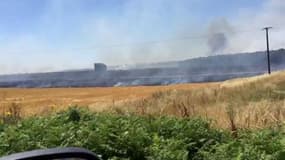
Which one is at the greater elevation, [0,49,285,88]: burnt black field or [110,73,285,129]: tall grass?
[110,73,285,129]: tall grass

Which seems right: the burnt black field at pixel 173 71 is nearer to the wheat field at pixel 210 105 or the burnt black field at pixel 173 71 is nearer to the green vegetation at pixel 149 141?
the wheat field at pixel 210 105

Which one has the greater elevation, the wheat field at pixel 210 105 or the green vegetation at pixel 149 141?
the green vegetation at pixel 149 141

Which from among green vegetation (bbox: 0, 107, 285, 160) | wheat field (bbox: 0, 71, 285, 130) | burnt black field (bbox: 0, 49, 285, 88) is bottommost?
burnt black field (bbox: 0, 49, 285, 88)

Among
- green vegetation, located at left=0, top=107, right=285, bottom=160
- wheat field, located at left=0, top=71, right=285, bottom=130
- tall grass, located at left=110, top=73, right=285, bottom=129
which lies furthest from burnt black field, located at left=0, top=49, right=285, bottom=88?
green vegetation, located at left=0, top=107, right=285, bottom=160

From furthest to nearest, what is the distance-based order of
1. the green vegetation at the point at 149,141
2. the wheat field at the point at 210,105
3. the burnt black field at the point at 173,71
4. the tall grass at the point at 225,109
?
the burnt black field at the point at 173,71
the wheat field at the point at 210,105
the tall grass at the point at 225,109
the green vegetation at the point at 149,141

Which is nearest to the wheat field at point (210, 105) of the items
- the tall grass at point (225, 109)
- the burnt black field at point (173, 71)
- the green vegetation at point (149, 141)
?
the tall grass at point (225, 109)

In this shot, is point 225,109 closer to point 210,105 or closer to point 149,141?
point 210,105

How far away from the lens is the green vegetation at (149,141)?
7539 millimetres

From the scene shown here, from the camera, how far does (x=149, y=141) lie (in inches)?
331

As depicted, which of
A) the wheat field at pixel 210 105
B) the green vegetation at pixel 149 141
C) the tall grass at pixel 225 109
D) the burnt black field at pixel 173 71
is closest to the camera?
the green vegetation at pixel 149 141

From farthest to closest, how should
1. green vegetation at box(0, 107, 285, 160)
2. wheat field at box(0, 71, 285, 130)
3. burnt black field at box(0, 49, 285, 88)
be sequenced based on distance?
burnt black field at box(0, 49, 285, 88)
wheat field at box(0, 71, 285, 130)
green vegetation at box(0, 107, 285, 160)

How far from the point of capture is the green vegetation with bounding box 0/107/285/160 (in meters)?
7.54

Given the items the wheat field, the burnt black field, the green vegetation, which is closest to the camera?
the green vegetation

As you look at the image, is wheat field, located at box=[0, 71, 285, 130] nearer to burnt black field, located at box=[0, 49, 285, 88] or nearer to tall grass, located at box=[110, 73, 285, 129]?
tall grass, located at box=[110, 73, 285, 129]
